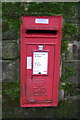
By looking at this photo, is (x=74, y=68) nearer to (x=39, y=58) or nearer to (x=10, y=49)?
(x=39, y=58)

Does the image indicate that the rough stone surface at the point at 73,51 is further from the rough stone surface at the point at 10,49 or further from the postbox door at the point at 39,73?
the rough stone surface at the point at 10,49

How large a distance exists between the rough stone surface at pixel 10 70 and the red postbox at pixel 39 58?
11 cm

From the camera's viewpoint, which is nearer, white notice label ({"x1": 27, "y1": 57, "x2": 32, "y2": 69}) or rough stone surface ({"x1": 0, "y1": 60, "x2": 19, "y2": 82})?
white notice label ({"x1": 27, "y1": 57, "x2": 32, "y2": 69})

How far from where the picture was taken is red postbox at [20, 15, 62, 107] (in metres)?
2.73

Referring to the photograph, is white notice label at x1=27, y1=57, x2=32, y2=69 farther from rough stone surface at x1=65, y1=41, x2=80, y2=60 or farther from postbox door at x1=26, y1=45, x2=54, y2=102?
rough stone surface at x1=65, y1=41, x2=80, y2=60

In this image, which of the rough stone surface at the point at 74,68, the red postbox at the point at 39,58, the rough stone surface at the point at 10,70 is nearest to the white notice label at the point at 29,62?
the red postbox at the point at 39,58

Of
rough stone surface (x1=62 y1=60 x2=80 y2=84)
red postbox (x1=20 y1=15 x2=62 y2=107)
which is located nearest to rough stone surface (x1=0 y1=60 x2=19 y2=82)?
red postbox (x1=20 y1=15 x2=62 y2=107)

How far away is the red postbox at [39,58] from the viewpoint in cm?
273

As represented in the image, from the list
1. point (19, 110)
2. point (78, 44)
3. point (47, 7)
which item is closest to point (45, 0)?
point (47, 7)

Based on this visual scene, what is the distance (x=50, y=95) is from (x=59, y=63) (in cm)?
50

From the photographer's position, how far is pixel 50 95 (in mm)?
2949

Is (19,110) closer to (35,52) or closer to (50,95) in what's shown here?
(50,95)

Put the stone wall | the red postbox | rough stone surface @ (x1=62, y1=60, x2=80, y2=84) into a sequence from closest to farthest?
the red postbox < the stone wall < rough stone surface @ (x1=62, y1=60, x2=80, y2=84)

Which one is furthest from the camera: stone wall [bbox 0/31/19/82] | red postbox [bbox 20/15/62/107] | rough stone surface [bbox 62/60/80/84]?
rough stone surface [bbox 62/60/80/84]
